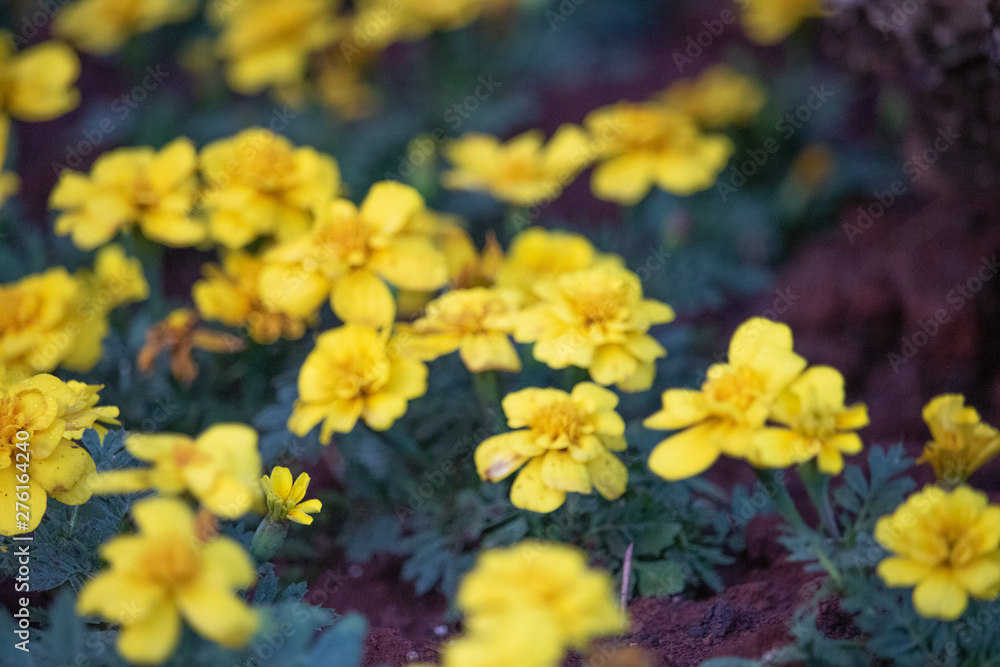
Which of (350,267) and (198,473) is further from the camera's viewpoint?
(350,267)

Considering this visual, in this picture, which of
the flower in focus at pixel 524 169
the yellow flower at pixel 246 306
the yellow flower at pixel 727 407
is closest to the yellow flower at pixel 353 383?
the yellow flower at pixel 246 306

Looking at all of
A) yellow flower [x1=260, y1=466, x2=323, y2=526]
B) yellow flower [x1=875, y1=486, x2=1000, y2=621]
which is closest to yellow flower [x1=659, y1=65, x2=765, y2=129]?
yellow flower [x1=875, y1=486, x2=1000, y2=621]

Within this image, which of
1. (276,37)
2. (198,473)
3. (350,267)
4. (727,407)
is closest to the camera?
(198,473)

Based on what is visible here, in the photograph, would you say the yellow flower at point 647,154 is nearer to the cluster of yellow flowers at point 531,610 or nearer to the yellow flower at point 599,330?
the yellow flower at point 599,330

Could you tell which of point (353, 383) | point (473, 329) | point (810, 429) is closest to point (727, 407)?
point (810, 429)

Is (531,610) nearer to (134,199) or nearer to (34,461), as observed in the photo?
(34,461)

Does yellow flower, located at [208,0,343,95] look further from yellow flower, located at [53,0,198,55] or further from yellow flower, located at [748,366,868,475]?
yellow flower, located at [748,366,868,475]

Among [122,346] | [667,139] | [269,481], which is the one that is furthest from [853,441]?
[122,346]

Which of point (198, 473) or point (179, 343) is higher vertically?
point (198, 473)

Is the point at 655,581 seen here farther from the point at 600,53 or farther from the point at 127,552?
the point at 600,53
